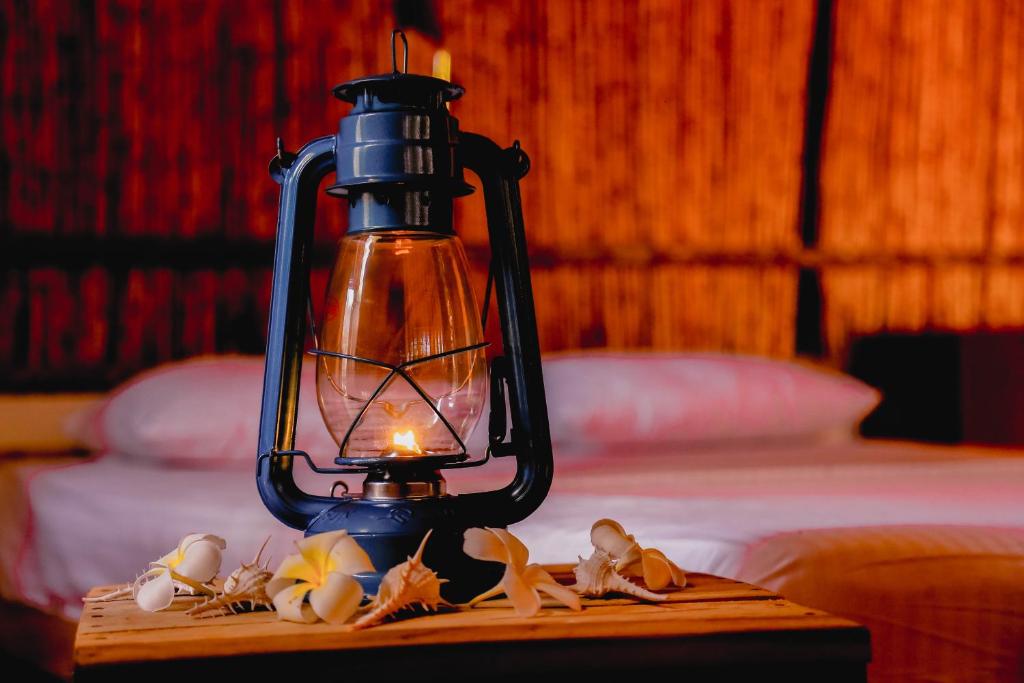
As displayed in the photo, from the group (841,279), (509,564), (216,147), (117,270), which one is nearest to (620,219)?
(841,279)

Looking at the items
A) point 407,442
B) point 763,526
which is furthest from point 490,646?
point 763,526

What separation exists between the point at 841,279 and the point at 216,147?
5.18ft

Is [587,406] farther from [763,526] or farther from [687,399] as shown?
[763,526]

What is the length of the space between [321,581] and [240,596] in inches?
2.9

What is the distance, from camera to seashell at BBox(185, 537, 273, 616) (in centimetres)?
92

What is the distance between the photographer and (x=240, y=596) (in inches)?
36.4

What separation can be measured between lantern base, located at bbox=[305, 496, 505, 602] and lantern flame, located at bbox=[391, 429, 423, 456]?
Result: 64mm

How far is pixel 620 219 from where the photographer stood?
289 cm

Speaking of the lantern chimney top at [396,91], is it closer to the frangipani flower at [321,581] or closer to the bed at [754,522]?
the frangipani flower at [321,581]

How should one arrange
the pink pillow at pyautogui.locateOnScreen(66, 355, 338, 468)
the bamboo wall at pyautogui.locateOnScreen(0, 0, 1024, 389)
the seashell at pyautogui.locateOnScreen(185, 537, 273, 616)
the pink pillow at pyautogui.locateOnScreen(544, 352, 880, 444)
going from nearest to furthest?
the seashell at pyautogui.locateOnScreen(185, 537, 273, 616) → the pink pillow at pyautogui.locateOnScreen(66, 355, 338, 468) → the pink pillow at pyautogui.locateOnScreen(544, 352, 880, 444) → the bamboo wall at pyautogui.locateOnScreen(0, 0, 1024, 389)

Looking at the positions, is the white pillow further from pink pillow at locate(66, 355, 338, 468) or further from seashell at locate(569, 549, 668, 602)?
seashell at locate(569, 549, 668, 602)

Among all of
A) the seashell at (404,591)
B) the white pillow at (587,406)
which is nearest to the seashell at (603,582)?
the seashell at (404,591)

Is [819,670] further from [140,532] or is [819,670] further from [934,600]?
[140,532]

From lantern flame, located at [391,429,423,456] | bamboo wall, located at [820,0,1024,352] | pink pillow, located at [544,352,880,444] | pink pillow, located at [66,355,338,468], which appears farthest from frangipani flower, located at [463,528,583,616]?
bamboo wall, located at [820,0,1024,352]
